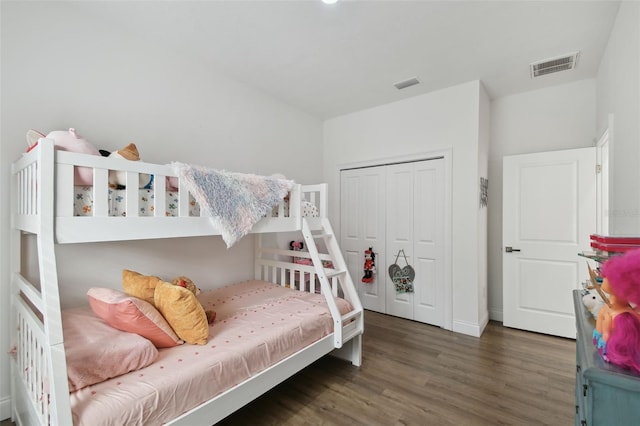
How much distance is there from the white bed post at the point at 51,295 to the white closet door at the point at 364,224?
10.1 ft

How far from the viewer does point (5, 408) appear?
5.43 feet

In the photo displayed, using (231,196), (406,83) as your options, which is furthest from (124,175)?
(406,83)

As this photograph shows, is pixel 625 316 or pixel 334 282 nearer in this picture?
pixel 625 316

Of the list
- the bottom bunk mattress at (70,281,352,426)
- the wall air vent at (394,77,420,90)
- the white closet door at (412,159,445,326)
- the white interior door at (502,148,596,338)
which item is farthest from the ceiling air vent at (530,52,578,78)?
the bottom bunk mattress at (70,281,352,426)

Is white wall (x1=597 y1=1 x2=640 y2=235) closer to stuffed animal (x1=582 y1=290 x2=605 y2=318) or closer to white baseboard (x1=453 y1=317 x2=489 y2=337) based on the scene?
stuffed animal (x1=582 y1=290 x2=605 y2=318)

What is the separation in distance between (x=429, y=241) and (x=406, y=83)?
175 centimetres

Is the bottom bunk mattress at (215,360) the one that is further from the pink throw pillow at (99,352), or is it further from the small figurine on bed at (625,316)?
the small figurine on bed at (625,316)

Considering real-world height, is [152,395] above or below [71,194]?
below

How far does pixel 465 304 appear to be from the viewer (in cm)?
291

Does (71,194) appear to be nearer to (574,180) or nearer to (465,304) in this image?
(465,304)

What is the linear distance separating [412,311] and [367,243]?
978mm

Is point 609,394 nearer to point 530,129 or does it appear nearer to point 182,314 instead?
point 182,314

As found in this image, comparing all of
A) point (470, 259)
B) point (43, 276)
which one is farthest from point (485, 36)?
point (43, 276)

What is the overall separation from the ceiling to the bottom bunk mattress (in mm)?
2110
